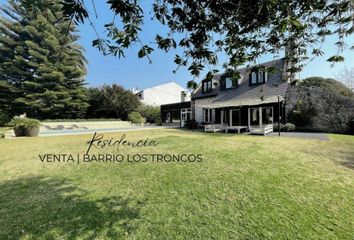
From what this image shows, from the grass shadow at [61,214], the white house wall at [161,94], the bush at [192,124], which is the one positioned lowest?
the grass shadow at [61,214]

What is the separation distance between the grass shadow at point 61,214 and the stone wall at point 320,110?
1822 cm

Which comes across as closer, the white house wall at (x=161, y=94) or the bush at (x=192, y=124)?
the bush at (x=192, y=124)

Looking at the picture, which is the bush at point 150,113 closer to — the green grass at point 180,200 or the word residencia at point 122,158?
the word residencia at point 122,158

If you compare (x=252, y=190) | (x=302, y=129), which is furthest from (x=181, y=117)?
(x=252, y=190)

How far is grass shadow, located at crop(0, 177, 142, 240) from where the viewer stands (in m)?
3.27

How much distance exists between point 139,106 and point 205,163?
34827 millimetres

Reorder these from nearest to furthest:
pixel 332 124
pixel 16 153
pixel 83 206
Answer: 1. pixel 83 206
2. pixel 16 153
3. pixel 332 124

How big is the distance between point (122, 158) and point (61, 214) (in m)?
4.20

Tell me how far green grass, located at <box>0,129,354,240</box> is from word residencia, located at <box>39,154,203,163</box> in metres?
0.52

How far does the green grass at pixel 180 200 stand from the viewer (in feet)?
10.9

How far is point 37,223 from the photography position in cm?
353

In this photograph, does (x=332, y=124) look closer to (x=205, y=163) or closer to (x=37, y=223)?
(x=205, y=163)

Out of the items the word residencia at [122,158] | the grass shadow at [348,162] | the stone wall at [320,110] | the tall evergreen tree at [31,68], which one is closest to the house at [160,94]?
the tall evergreen tree at [31,68]

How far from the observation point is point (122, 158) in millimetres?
8031
